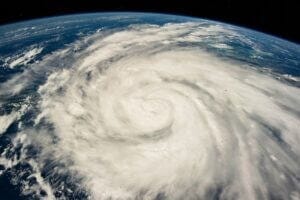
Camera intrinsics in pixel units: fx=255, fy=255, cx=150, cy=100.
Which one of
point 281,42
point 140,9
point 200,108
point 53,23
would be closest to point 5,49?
point 53,23

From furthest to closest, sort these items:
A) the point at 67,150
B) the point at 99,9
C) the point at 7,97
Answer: the point at 99,9, the point at 7,97, the point at 67,150

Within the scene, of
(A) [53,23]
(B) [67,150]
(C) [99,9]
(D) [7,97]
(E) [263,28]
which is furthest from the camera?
(A) [53,23]

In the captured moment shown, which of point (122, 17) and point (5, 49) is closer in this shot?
point (5, 49)

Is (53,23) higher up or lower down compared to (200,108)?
higher up

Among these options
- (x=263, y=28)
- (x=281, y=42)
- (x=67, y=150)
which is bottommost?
(x=67, y=150)

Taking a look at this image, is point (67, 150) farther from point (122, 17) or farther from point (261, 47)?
point (122, 17)

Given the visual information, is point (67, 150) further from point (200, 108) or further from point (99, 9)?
point (99, 9)
